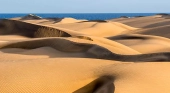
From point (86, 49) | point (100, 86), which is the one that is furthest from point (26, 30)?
point (100, 86)

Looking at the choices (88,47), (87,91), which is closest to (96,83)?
(87,91)

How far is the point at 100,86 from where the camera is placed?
2461mm

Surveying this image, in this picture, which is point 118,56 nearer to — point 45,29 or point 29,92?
point 29,92

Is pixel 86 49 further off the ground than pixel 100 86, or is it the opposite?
pixel 100 86

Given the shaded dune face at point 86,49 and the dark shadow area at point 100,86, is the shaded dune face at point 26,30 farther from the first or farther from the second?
the dark shadow area at point 100,86

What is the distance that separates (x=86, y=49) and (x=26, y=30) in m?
3.66

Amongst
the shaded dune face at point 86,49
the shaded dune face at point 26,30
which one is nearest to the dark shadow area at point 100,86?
the shaded dune face at point 86,49

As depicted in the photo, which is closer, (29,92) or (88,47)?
(29,92)

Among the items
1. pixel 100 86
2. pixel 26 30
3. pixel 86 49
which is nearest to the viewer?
pixel 100 86

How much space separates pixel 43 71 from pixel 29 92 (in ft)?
1.18

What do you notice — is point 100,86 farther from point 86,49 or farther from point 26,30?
point 26,30

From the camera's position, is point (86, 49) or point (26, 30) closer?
point (86, 49)

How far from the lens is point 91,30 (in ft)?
33.3

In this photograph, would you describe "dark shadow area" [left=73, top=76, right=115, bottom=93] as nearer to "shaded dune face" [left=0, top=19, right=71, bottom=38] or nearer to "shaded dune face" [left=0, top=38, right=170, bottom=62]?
"shaded dune face" [left=0, top=38, right=170, bottom=62]
